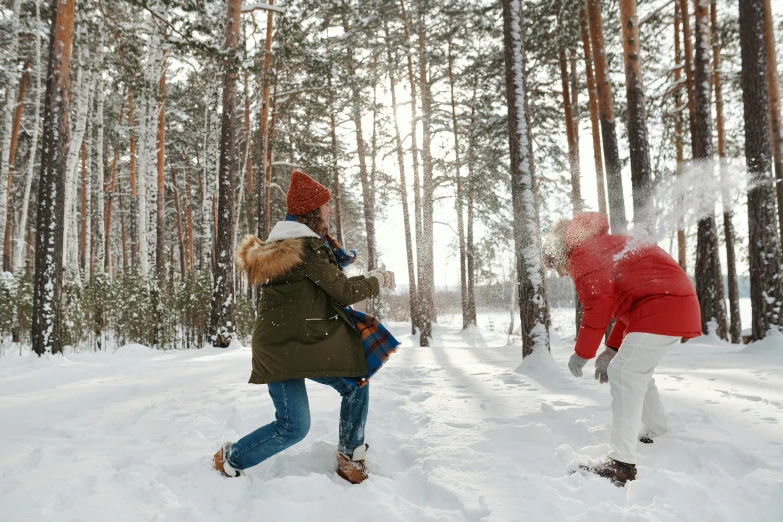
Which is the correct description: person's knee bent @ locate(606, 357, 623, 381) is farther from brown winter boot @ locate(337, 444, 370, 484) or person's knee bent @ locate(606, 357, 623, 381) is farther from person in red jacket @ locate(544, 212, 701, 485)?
brown winter boot @ locate(337, 444, 370, 484)

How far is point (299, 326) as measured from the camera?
2465mm

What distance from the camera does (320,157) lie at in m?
16.5

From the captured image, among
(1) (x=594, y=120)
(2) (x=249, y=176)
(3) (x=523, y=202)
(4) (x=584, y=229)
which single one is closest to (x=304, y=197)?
(4) (x=584, y=229)

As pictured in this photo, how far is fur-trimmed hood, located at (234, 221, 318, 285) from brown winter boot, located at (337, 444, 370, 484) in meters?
1.14

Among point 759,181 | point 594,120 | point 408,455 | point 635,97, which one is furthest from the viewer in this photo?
point 594,120

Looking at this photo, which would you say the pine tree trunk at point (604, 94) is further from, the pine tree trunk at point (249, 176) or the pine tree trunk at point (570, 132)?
the pine tree trunk at point (249, 176)

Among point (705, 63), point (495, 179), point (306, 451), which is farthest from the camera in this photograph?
point (495, 179)

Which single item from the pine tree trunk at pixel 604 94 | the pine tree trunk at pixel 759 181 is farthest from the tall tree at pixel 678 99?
the pine tree trunk at pixel 759 181

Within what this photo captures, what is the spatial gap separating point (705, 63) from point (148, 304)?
1347cm

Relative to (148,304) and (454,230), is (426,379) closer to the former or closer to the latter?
(148,304)

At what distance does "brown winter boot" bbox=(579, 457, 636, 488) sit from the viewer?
2.59 metres

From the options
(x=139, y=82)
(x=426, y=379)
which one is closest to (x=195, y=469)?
(x=426, y=379)

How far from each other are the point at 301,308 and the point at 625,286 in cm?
193

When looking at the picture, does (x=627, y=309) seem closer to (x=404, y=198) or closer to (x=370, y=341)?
(x=370, y=341)
